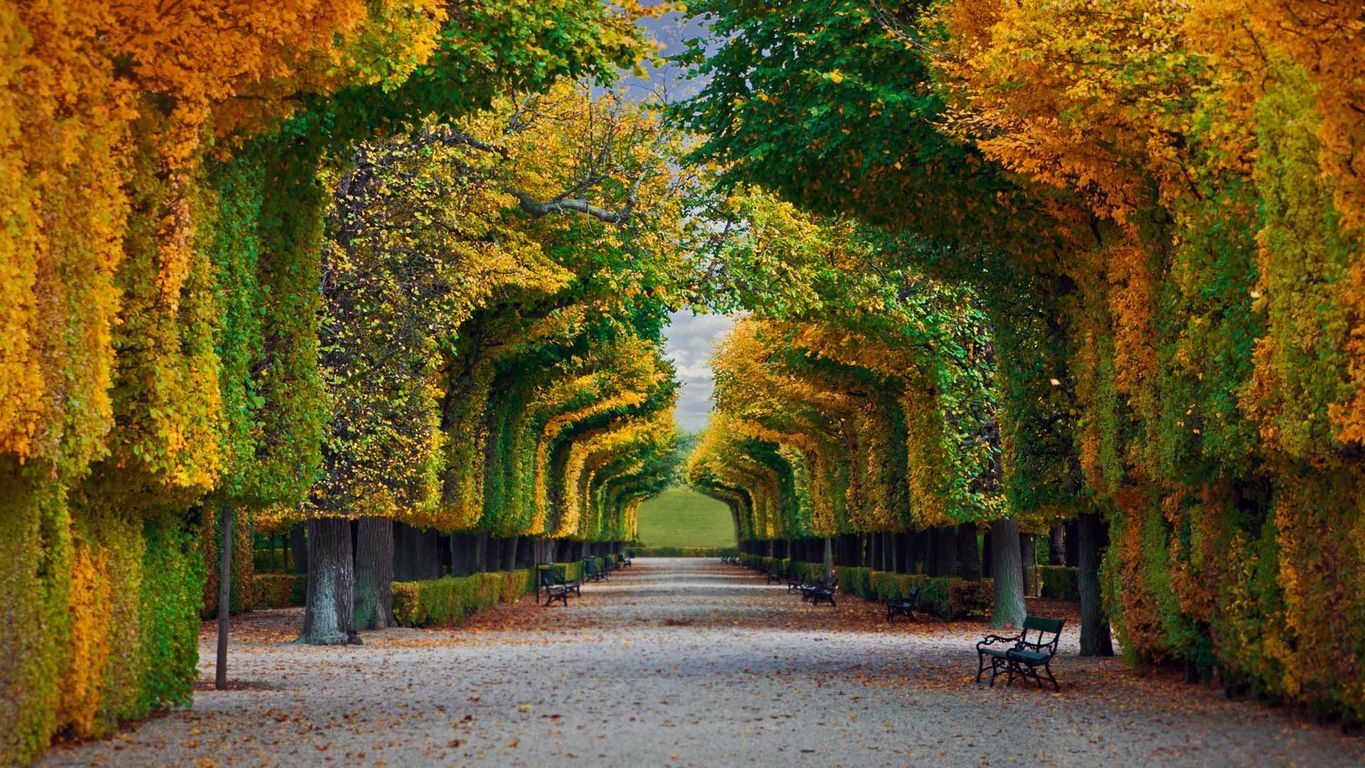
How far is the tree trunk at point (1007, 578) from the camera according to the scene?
93.5 feet

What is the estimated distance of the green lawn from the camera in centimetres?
16438

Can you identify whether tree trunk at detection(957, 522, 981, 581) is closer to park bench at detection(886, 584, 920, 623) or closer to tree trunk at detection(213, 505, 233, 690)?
park bench at detection(886, 584, 920, 623)

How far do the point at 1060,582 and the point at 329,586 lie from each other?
79.5 feet

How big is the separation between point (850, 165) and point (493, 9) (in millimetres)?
5796

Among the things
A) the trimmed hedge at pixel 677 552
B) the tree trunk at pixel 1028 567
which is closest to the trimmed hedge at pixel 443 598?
the tree trunk at pixel 1028 567

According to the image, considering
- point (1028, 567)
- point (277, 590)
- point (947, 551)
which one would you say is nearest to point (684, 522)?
point (1028, 567)

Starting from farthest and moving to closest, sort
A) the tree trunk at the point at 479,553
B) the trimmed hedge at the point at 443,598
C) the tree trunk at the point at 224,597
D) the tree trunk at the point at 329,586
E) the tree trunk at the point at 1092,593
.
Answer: the tree trunk at the point at 479,553, the trimmed hedge at the point at 443,598, the tree trunk at the point at 329,586, the tree trunk at the point at 1092,593, the tree trunk at the point at 224,597

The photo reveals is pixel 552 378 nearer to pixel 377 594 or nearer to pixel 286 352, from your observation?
pixel 377 594

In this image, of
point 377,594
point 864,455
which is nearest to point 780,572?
point 864,455

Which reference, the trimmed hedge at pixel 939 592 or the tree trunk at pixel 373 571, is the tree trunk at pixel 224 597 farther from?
the trimmed hedge at pixel 939 592

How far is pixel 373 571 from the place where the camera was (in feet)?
92.3

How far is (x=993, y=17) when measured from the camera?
589 inches

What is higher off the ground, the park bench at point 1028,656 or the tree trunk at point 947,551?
the tree trunk at point 947,551

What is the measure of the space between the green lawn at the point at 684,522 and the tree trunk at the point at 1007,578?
13153 centimetres
